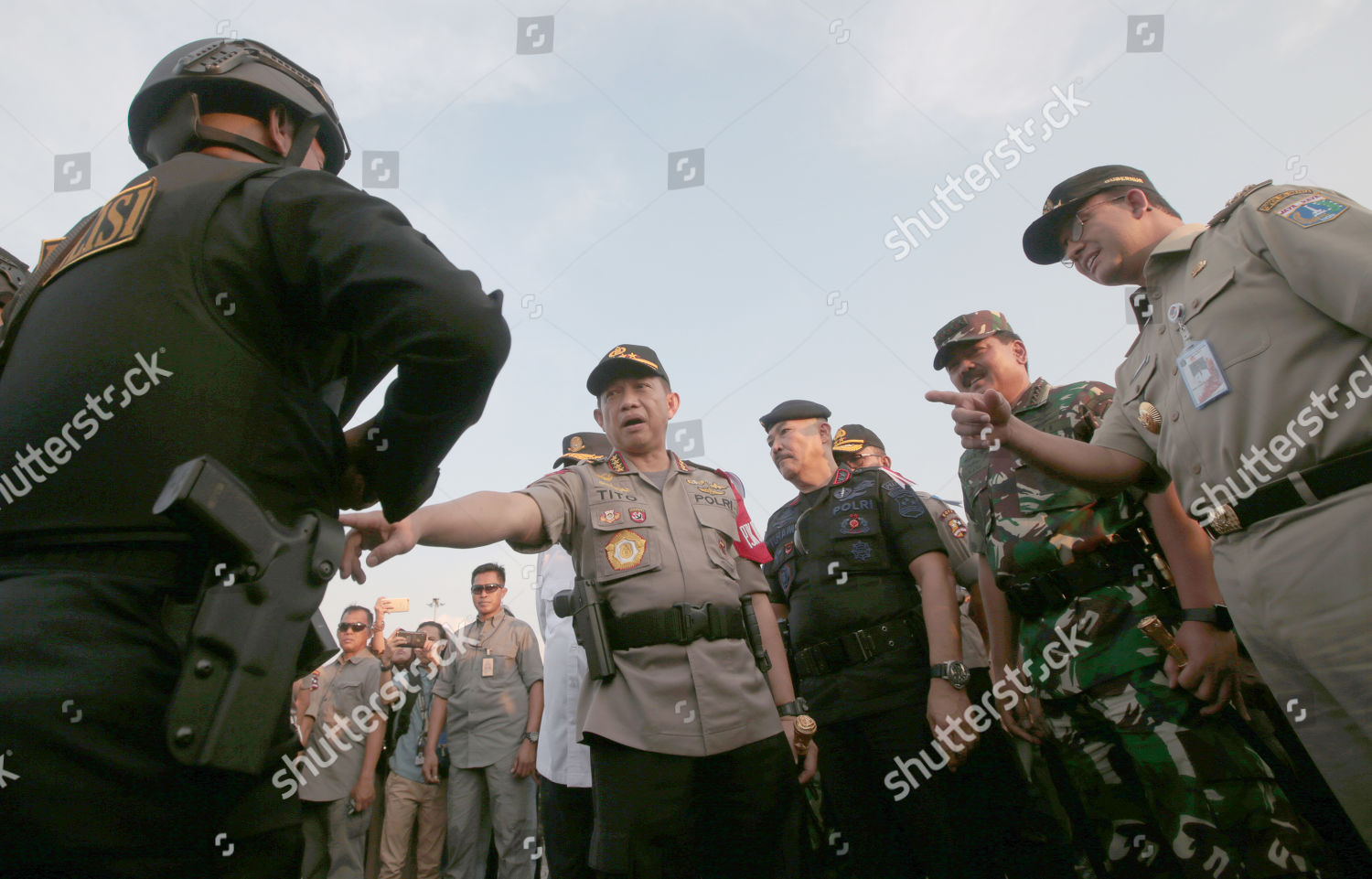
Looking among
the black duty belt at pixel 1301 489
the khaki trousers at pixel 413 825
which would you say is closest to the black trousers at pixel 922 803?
the black duty belt at pixel 1301 489

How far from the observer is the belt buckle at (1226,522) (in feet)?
5.97

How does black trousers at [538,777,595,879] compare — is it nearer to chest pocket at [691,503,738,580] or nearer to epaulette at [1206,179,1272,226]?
chest pocket at [691,503,738,580]

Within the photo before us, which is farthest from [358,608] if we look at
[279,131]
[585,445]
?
[279,131]

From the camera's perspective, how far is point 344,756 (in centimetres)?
601

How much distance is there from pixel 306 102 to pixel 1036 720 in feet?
10.8

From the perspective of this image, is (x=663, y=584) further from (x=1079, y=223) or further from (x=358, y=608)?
(x=358, y=608)

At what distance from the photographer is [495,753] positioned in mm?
5781

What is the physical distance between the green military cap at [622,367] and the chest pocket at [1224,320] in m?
1.96

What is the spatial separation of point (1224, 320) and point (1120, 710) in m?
1.30

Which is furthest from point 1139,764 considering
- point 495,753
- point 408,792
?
point 408,792

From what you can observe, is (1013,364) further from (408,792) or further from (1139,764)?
(408,792)

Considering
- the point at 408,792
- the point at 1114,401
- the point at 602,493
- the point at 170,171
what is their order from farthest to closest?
1. the point at 408,792
2. the point at 602,493
3. the point at 1114,401
4. the point at 170,171

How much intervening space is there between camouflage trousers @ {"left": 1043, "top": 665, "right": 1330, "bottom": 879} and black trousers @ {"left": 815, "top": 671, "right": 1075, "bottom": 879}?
2.20 feet

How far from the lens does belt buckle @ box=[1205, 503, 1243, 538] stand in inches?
71.7
